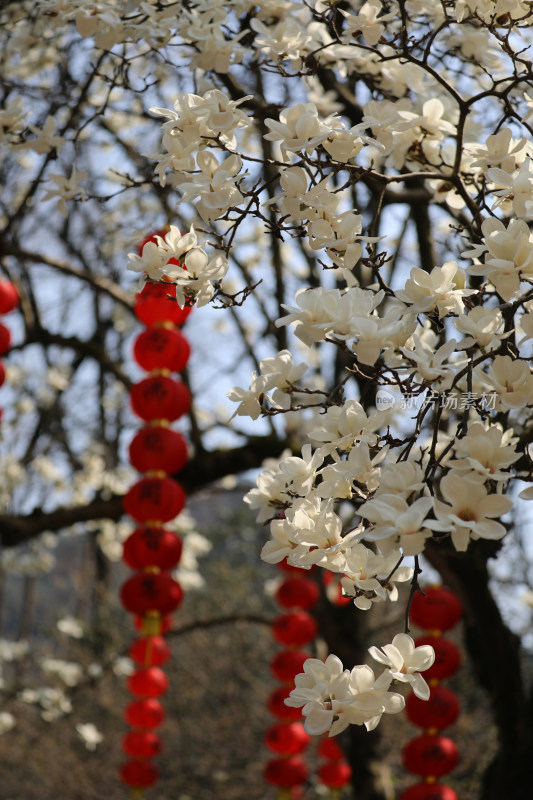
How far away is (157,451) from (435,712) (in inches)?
58.0

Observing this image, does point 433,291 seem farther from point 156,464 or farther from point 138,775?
point 138,775

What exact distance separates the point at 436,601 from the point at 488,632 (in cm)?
28

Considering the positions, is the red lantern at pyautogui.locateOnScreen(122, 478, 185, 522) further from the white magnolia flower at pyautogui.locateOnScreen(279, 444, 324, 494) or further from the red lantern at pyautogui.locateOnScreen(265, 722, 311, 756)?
the white magnolia flower at pyautogui.locateOnScreen(279, 444, 324, 494)

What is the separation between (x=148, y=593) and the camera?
3275 millimetres

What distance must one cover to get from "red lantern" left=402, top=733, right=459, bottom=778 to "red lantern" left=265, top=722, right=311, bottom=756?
2.50ft

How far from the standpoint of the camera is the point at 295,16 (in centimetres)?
218

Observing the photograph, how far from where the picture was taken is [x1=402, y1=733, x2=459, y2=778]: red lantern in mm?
3168

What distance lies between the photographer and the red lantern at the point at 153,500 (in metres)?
3.23

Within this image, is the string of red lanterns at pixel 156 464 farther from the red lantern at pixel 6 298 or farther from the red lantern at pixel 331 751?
the red lantern at pixel 331 751

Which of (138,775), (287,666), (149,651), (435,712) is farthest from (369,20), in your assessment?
(138,775)

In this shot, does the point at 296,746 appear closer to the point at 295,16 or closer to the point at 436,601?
the point at 436,601

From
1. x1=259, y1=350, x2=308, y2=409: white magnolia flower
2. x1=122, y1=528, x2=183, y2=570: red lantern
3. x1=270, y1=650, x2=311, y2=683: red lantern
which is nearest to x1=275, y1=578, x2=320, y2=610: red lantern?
x1=270, y1=650, x2=311, y2=683: red lantern

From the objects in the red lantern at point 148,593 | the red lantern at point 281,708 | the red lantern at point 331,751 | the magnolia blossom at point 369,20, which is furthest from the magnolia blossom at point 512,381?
the red lantern at point 331,751

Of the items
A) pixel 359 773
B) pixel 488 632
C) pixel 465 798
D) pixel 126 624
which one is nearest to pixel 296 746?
pixel 359 773
